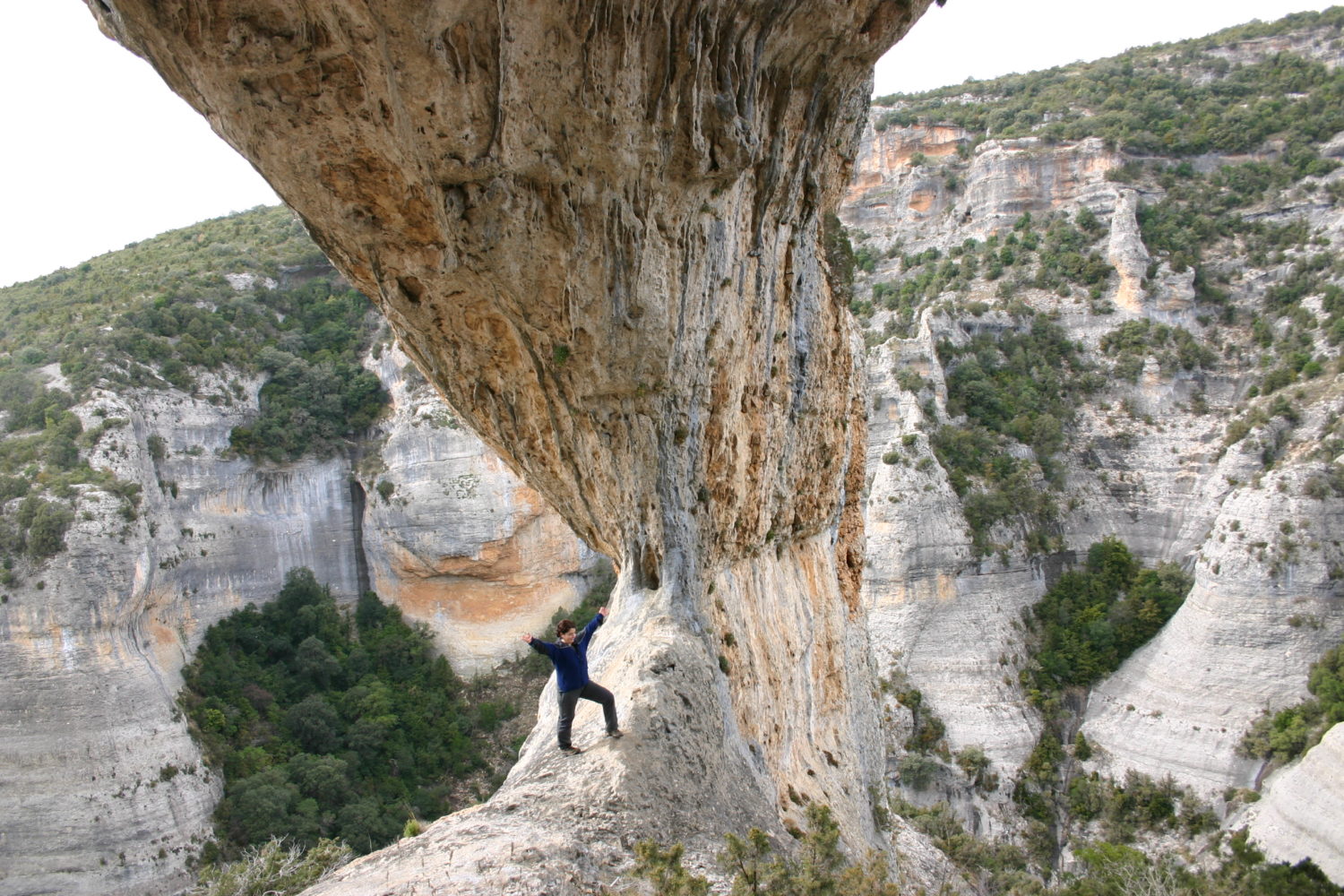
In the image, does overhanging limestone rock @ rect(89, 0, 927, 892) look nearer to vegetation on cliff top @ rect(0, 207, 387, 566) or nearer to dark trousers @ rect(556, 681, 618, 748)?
dark trousers @ rect(556, 681, 618, 748)

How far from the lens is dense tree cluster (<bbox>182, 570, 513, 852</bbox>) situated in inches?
851

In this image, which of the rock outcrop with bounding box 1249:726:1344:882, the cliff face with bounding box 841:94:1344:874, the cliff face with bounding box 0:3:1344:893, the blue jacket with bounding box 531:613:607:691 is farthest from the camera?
the cliff face with bounding box 841:94:1344:874

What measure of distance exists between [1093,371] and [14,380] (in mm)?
38671

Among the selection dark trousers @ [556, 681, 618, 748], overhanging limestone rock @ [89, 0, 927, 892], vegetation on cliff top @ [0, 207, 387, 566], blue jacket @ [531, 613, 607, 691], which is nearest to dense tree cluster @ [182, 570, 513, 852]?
vegetation on cliff top @ [0, 207, 387, 566]

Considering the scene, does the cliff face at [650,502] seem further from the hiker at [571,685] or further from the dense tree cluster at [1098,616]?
the dense tree cluster at [1098,616]

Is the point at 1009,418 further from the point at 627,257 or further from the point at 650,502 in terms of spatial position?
the point at 627,257

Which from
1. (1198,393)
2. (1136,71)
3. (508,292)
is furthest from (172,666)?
(1136,71)

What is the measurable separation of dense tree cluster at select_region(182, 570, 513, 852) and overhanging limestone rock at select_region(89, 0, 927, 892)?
57.8ft

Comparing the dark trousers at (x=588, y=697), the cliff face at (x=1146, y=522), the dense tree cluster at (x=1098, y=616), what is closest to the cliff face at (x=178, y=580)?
the cliff face at (x=1146, y=522)

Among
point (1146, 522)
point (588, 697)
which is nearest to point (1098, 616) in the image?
point (1146, 522)

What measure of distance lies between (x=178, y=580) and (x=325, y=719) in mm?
6286

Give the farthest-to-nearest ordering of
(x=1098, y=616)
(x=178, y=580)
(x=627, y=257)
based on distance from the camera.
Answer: (x=1098, y=616)
(x=178, y=580)
(x=627, y=257)

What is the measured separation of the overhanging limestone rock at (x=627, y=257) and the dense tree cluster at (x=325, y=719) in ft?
57.8

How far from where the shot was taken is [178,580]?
81.1ft
